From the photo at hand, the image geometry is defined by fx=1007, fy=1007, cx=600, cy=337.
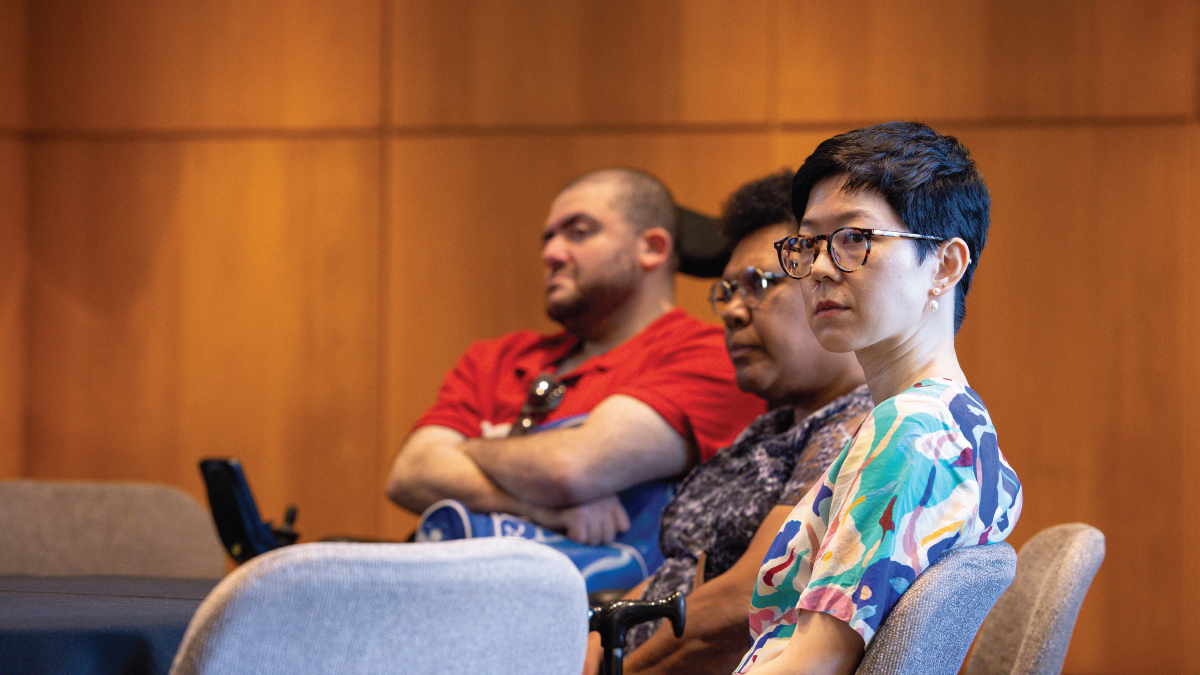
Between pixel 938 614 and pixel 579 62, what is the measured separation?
2.81 meters

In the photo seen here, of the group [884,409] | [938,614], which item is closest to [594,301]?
[884,409]

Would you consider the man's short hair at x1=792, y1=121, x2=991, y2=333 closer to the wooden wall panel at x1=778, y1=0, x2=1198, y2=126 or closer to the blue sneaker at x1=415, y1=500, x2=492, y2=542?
the blue sneaker at x1=415, y1=500, x2=492, y2=542

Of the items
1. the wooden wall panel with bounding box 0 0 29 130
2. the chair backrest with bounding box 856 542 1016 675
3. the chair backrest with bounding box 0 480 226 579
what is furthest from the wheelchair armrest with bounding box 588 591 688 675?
the wooden wall panel with bounding box 0 0 29 130

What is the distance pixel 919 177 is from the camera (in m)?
1.05

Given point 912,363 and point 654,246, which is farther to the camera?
point 654,246

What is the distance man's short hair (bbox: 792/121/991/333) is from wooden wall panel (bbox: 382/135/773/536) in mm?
2299

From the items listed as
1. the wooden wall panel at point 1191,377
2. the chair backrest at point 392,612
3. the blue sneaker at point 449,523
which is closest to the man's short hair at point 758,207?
the blue sneaker at point 449,523

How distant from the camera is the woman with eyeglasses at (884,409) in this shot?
0.90 metres

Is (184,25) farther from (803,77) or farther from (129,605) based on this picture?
(129,605)

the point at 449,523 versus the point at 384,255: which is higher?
the point at 384,255

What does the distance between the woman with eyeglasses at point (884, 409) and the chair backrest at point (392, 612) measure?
24 cm

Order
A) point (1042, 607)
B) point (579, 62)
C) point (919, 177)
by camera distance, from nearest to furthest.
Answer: point (919, 177), point (1042, 607), point (579, 62)

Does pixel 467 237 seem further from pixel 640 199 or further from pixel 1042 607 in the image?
pixel 1042 607

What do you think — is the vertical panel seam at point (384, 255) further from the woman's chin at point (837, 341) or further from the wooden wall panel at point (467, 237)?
the woman's chin at point (837, 341)
